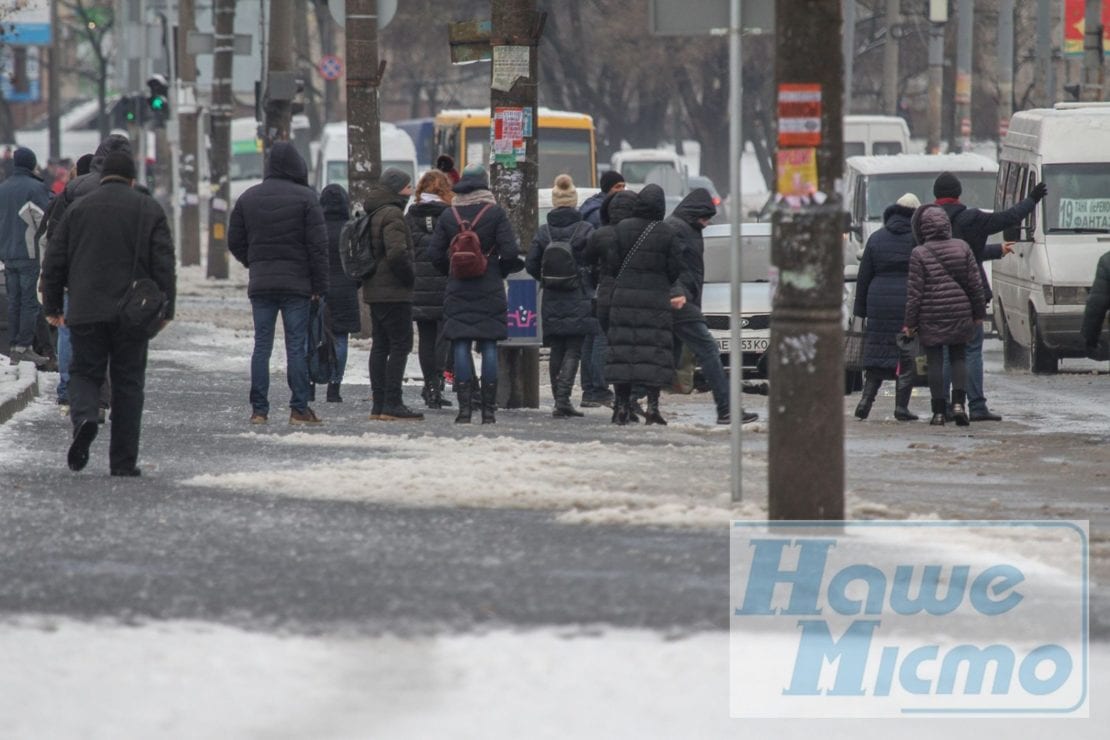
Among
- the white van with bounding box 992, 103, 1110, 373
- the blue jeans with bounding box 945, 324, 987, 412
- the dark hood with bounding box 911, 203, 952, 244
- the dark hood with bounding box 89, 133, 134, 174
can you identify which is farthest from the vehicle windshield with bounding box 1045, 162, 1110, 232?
the dark hood with bounding box 89, 133, 134, 174

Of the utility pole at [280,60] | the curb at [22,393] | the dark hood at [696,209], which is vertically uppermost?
the utility pole at [280,60]

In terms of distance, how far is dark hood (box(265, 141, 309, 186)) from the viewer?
14188 millimetres

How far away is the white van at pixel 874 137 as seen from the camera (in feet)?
139

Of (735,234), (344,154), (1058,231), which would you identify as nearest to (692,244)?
(735,234)

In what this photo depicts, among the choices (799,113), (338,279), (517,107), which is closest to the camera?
(799,113)

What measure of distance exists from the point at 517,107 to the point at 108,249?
5298mm

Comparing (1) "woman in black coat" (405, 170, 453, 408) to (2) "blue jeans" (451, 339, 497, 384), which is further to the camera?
(1) "woman in black coat" (405, 170, 453, 408)

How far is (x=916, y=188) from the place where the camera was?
2661 centimetres

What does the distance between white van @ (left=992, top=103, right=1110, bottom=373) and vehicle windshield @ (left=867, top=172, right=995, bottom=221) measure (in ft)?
12.3

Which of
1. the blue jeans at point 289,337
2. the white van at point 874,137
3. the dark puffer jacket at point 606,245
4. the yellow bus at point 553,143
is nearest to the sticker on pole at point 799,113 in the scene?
the dark puffer jacket at point 606,245

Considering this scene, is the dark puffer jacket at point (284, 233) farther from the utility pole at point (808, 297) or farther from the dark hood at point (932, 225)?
the utility pole at point (808, 297)

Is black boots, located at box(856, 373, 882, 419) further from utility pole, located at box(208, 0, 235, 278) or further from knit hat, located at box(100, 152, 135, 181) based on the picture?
utility pole, located at box(208, 0, 235, 278)

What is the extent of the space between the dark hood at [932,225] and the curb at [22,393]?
233 inches

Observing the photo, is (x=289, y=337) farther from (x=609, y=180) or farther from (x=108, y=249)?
(x=108, y=249)
